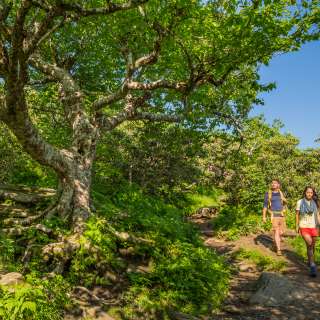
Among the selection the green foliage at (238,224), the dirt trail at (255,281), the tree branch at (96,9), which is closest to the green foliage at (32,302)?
the dirt trail at (255,281)

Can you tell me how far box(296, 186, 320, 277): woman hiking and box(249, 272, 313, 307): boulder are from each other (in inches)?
63.5

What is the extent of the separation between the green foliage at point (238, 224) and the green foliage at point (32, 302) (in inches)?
462

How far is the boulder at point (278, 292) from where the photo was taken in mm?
9734

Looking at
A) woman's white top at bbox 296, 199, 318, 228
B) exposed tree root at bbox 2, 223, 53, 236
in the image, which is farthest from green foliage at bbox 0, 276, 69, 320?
woman's white top at bbox 296, 199, 318, 228

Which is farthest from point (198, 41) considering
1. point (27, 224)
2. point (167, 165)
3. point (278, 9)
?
point (167, 165)

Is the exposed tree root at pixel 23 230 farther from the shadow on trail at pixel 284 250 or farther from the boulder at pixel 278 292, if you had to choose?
the shadow on trail at pixel 284 250

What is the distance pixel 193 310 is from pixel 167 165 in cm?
1526

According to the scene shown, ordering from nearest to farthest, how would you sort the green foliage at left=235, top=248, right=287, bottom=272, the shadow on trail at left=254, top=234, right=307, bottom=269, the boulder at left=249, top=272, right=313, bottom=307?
the boulder at left=249, top=272, right=313, bottom=307, the green foliage at left=235, top=248, right=287, bottom=272, the shadow on trail at left=254, top=234, right=307, bottom=269

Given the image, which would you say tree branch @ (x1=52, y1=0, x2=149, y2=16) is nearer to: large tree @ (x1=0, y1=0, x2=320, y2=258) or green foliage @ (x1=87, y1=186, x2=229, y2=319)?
large tree @ (x1=0, y1=0, x2=320, y2=258)

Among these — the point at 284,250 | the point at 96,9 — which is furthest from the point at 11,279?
the point at 284,250

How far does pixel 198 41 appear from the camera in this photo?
11.4m

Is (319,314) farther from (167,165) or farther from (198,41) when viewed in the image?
(167,165)

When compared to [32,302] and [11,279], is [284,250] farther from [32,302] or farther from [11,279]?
[32,302]

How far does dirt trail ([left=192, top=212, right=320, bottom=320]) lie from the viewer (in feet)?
29.5
